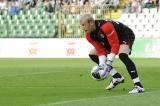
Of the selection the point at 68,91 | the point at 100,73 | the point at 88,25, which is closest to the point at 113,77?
the point at 68,91

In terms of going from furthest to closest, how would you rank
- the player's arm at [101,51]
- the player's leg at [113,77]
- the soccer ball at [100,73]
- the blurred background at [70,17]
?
the blurred background at [70,17] < the player's leg at [113,77] < the player's arm at [101,51] < the soccer ball at [100,73]

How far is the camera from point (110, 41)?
14.3m

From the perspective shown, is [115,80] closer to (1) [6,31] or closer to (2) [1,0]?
(1) [6,31]

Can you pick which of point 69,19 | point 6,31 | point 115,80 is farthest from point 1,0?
point 115,80

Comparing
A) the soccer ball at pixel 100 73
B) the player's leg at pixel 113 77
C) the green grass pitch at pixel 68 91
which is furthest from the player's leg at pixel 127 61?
the player's leg at pixel 113 77

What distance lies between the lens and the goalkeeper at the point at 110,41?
560 inches

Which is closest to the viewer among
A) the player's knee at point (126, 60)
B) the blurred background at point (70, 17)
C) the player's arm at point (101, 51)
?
the player's knee at point (126, 60)

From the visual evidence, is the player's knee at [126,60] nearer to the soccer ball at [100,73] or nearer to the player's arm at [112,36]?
the player's arm at [112,36]

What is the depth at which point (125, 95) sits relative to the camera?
13.8m

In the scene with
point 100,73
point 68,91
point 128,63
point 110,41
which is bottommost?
point 68,91

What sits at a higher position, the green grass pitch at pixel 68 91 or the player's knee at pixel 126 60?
the player's knee at pixel 126 60

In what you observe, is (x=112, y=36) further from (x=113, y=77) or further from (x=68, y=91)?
(x=68, y=91)

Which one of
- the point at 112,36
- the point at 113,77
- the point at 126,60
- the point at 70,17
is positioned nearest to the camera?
the point at 112,36

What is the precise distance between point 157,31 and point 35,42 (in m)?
6.67
